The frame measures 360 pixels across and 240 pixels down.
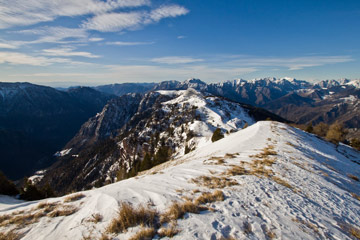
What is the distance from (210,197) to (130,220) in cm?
380

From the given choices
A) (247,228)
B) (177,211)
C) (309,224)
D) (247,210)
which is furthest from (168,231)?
(309,224)

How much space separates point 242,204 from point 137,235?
15.9ft

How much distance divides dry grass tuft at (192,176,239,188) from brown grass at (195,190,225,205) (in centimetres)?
130

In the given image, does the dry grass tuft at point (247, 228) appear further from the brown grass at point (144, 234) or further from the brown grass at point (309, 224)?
the brown grass at point (144, 234)

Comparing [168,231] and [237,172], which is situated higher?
[168,231]

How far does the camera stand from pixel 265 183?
394 inches

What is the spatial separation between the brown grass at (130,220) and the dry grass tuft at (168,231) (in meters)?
0.53

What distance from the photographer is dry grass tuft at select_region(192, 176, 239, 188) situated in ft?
31.4

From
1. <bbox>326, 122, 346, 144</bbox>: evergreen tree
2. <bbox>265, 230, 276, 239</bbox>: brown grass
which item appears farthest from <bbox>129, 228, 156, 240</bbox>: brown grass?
<bbox>326, 122, 346, 144</bbox>: evergreen tree

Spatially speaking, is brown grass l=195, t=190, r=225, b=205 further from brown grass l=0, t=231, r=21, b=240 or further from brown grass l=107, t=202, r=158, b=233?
brown grass l=0, t=231, r=21, b=240

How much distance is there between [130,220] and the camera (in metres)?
5.82

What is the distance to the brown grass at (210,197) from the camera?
24.7ft

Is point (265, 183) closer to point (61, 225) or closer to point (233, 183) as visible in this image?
point (233, 183)

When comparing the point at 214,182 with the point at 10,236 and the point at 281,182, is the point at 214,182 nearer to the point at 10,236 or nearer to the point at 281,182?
the point at 281,182
